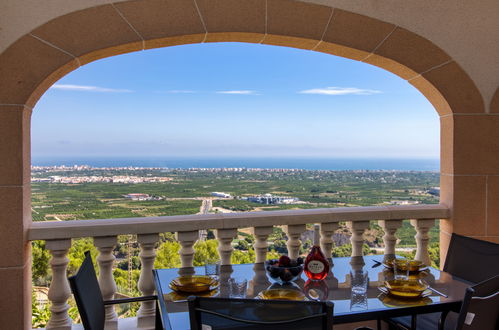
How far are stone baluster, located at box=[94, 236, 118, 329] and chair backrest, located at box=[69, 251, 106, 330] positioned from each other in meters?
0.43

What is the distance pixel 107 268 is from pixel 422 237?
2.06 m

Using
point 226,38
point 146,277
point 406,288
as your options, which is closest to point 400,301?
point 406,288

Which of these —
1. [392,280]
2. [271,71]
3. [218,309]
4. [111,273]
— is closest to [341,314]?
[392,280]

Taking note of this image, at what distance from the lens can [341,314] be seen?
1.36 metres

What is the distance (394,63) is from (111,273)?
7.59 ft

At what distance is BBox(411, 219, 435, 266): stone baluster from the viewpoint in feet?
8.66

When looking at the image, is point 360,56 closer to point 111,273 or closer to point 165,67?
point 111,273

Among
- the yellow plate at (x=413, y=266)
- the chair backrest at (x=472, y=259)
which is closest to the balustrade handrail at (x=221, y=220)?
the chair backrest at (x=472, y=259)

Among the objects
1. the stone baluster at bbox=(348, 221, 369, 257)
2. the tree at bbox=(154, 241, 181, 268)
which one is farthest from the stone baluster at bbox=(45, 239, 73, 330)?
the stone baluster at bbox=(348, 221, 369, 257)

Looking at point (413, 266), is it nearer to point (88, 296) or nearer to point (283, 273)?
point (283, 273)

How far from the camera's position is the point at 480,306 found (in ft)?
4.23

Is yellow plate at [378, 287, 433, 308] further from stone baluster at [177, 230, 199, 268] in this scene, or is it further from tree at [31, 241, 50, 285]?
tree at [31, 241, 50, 285]

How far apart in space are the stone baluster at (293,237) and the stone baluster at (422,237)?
84 cm

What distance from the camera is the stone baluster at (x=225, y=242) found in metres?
2.32
